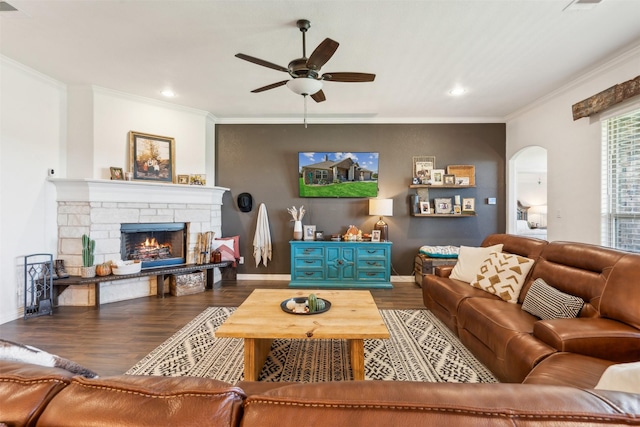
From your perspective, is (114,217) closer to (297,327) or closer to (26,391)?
(297,327)

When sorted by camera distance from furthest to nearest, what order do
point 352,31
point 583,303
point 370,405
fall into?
point 352,31, point 583,303, point 370,405

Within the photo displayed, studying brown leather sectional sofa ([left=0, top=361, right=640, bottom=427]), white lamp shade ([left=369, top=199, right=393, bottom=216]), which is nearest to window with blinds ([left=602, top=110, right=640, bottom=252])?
white lamp shade ([left=369, top=199, right=393, bottom=216])

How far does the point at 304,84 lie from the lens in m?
2.38

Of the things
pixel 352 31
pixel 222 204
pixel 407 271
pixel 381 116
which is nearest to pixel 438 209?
pixel 407 271

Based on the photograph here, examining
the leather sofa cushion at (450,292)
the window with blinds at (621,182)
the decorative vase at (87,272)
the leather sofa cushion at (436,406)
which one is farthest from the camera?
the decorative vase at (87,272)

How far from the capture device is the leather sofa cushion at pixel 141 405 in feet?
1.66

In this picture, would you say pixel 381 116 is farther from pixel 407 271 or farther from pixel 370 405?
pixel 370 405

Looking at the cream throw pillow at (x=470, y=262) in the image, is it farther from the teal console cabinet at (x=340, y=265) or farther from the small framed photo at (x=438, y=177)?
the small framed photo at (x=438, y=177)

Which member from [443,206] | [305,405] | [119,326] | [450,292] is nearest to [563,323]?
[450,292]

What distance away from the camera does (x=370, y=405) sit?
19.3 inches

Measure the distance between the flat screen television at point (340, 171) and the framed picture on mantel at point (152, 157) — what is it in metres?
2.01

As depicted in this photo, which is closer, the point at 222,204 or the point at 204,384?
the point at 204,384

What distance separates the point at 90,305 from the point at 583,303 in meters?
5.03

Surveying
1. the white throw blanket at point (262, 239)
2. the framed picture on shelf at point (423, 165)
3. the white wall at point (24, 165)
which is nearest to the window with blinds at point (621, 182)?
the framed picture on shelf at point (423, 165)
